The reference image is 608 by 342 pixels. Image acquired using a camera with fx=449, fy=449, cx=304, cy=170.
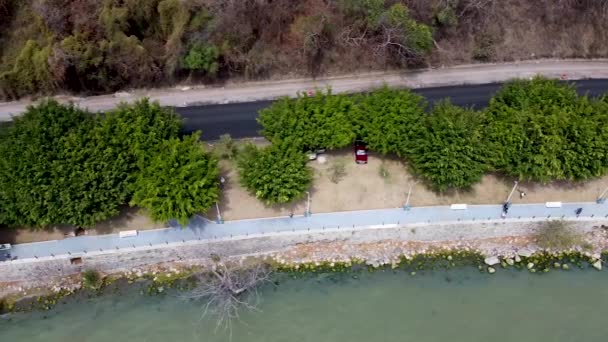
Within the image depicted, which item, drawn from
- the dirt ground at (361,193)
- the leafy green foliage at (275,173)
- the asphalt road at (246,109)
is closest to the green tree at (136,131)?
the dirt ground at (361,193)

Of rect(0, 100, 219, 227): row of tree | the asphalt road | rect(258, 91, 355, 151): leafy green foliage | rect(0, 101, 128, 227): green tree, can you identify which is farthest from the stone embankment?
the asphalt road

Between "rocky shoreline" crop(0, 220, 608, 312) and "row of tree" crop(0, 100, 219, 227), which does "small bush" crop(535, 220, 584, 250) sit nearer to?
"rocky shoreline" crop(0, 220, 608, 312)

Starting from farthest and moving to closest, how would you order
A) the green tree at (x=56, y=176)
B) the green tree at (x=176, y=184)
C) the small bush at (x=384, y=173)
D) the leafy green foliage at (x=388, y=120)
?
the small bush at (x=384, y=173) < the leafy green foliage at (x=388, y=120) < the green tree at (x=176, y=184) < the green tree at (x=56, y=176)

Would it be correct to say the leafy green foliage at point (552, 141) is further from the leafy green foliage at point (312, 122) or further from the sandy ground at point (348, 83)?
the sandy ground at point (348, 83)

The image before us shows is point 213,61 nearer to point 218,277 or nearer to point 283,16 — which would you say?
point 283,16

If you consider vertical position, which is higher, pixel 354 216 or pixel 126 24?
pixel 126 24

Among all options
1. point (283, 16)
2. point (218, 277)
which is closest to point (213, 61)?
point (283, 16)
